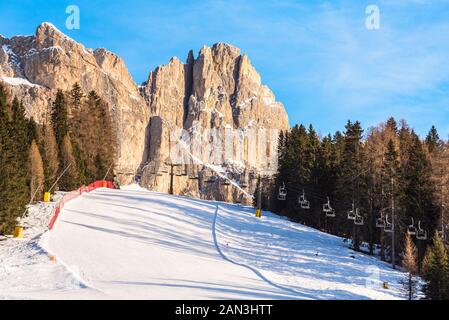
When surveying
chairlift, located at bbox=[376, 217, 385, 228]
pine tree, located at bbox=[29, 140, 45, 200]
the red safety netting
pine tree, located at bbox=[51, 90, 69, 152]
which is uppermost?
pine tree, located at bbox=[51, 90, 69, 152]

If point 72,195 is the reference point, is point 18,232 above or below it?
below

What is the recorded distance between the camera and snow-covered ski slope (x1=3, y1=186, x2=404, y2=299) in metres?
21.0

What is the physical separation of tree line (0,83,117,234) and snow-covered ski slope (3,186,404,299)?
12.3 ft

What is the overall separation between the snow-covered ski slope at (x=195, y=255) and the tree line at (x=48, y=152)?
3.76 metres

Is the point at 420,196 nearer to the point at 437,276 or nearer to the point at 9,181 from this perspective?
the point at 437,276

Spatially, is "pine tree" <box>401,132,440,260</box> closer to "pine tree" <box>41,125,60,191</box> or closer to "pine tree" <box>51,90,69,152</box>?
"pine tree" <box>41,125,60,191</box>

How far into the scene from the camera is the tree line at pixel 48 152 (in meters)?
34.9

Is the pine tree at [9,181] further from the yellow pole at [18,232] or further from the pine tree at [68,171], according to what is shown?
the pine tree at [68,171]

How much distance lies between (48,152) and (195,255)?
3398cm

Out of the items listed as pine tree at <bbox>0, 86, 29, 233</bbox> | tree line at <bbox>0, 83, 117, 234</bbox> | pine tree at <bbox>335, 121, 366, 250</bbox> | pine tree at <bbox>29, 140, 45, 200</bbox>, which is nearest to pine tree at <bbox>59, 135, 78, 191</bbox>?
tree line at <bbox>0, 83, 117, 234</bbox>

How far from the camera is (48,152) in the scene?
194 feet

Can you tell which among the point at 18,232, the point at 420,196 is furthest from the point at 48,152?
the point at 420,196

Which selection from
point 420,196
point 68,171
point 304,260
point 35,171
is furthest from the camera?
point 68,171

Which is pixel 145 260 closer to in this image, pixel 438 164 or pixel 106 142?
pixel 438 164
